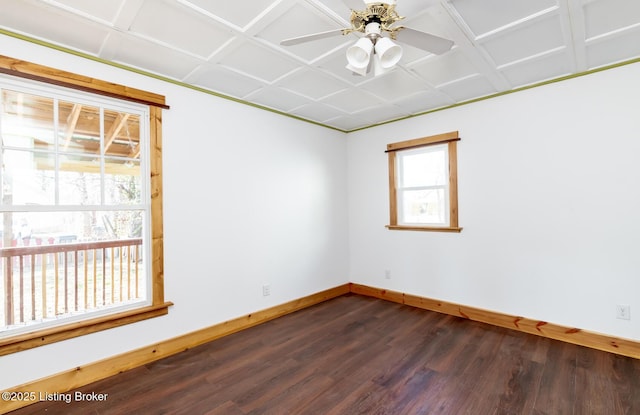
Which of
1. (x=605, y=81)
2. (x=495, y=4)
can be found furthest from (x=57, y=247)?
(x=605, y=81)

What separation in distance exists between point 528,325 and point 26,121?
4.96 metres

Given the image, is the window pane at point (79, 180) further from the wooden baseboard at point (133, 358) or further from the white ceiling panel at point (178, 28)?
the wooden baseboard at point (133, 358)

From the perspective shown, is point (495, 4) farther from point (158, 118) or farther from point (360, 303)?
point (360, 303)

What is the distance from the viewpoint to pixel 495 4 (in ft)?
5.93

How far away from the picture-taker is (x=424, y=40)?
170 centimetres

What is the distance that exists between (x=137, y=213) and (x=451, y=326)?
350 cm

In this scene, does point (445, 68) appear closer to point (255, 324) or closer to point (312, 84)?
point (312, 84)

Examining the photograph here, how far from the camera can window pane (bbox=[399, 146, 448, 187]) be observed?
379cm

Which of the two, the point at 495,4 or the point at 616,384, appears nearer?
the point at 495,4

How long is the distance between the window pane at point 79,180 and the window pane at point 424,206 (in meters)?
3.55

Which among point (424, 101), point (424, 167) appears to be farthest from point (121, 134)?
point (424, 167)

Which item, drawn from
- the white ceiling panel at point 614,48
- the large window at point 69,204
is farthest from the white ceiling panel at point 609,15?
the large window at point 69,204

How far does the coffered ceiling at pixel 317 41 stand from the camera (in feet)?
6.03

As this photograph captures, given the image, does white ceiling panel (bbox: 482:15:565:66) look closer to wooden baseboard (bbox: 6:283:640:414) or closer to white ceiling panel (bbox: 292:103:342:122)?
white ceiling panel (bbox: 292:103:342:122)
